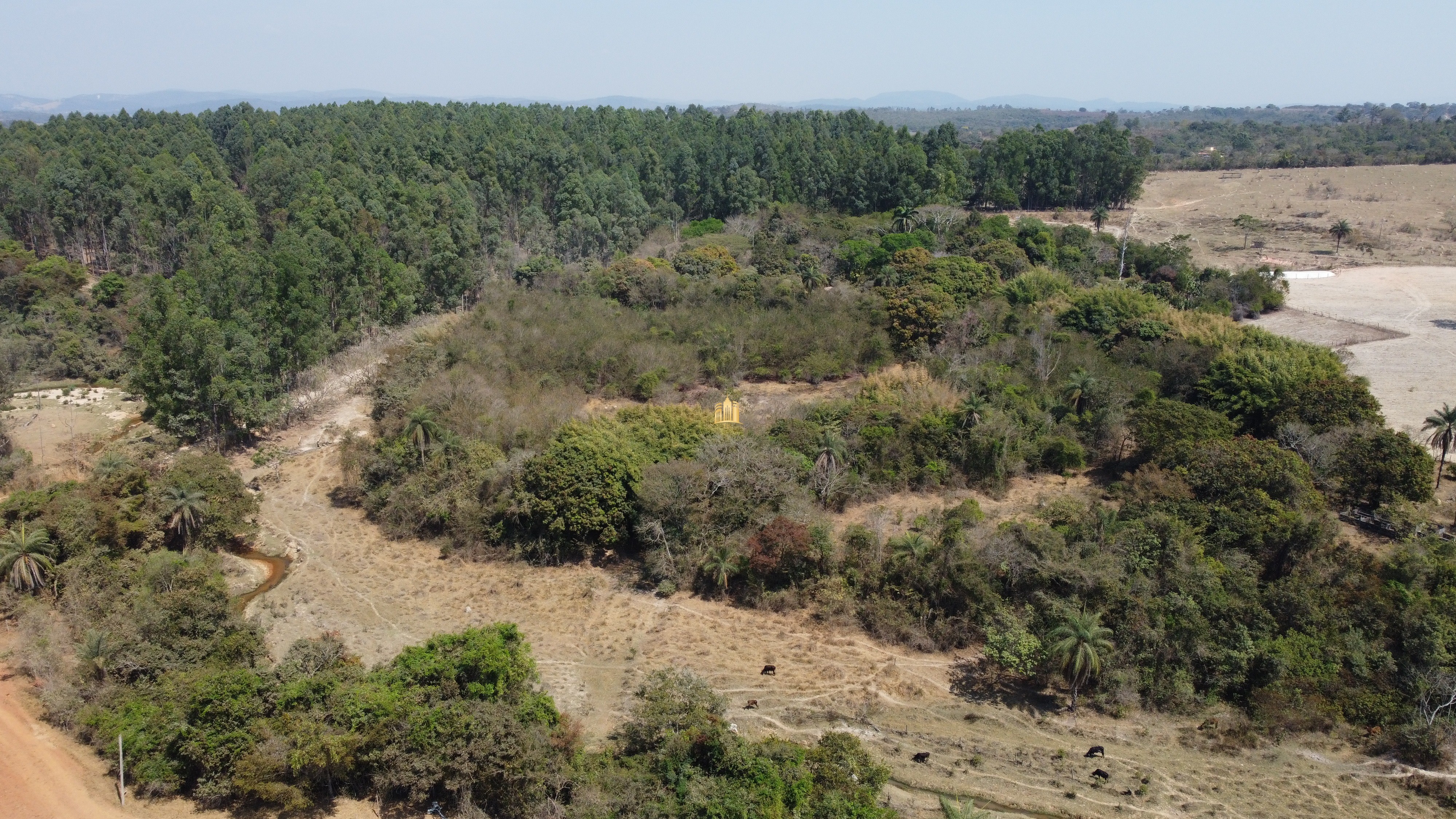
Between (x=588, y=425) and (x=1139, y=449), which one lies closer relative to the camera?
(x=588, y=425)

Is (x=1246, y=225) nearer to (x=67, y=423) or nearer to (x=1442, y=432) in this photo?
(x=1442, y=432)

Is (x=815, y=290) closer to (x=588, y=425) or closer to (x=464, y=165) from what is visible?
(x=588, y=425)

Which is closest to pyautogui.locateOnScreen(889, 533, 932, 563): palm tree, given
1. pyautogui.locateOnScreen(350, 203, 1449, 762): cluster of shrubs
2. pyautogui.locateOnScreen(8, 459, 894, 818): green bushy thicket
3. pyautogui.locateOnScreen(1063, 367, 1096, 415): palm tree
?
pyautogui.locateOnScreen(350, 203, 1449, 762): cluster of shrubs

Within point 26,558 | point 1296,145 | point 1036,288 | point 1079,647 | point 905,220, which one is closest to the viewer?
point 1079,647

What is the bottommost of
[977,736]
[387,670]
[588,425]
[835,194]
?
[977,736]

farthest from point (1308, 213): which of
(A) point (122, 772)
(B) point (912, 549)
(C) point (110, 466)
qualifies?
(A) point (122, 772)

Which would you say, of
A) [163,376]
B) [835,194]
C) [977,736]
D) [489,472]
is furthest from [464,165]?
[977,736]

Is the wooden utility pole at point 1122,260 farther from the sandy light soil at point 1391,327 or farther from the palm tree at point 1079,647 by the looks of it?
the palm tree at point 1079,647
